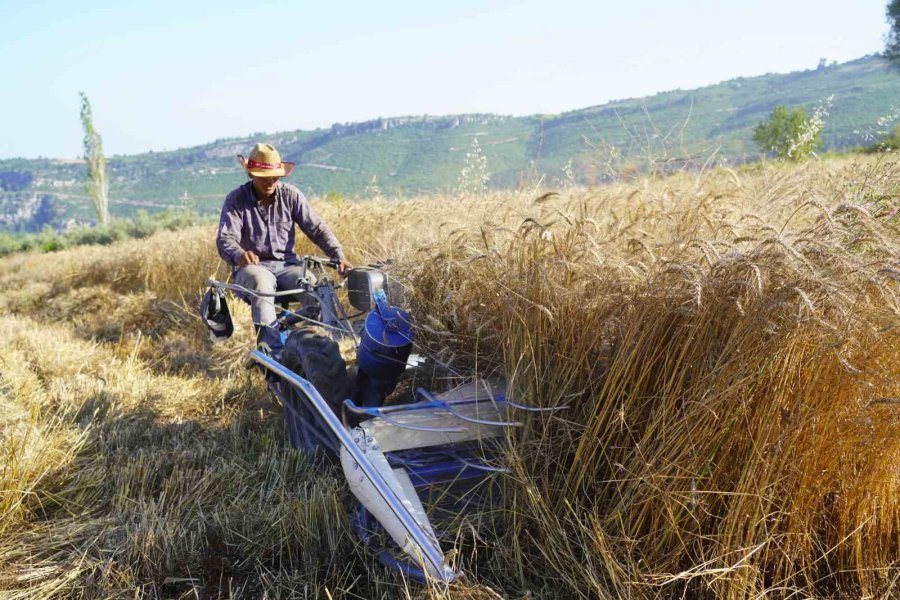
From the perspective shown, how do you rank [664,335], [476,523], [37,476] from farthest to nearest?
[37,476], [476,523], [664,335]

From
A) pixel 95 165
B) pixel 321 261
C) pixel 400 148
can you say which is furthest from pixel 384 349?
pixel 400 148

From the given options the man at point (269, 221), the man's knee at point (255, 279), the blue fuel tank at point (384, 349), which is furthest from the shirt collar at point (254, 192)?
the blue fuel tank at point (384, 349)

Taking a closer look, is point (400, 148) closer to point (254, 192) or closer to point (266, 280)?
point (254, 192)

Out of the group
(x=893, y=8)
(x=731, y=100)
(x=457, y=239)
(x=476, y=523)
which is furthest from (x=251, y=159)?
(x=731, y=100)

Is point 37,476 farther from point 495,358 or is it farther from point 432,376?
point 495,358

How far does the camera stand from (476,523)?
9.20 ft

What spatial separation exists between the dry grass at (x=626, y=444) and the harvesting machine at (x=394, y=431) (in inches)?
5.0

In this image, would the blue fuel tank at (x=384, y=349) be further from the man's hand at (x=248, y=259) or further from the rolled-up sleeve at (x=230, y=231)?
the rolled-up sleeve at (x=230, y=231)

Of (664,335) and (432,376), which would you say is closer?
(664,335)

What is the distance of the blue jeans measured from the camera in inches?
188

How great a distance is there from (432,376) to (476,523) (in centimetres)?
99

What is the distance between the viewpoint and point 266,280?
5.20 meters

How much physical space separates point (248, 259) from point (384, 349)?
2.18 meters

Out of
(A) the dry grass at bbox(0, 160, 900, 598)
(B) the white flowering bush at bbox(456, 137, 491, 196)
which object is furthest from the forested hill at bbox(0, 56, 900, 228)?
(A) the dry grass at bbox(0, 160, 900, 598)
